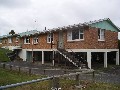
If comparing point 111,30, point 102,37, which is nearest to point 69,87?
point 102,37

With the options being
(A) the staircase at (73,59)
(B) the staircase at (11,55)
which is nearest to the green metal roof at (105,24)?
(A) the staircase at (73,59)

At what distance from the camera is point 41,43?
116 feet

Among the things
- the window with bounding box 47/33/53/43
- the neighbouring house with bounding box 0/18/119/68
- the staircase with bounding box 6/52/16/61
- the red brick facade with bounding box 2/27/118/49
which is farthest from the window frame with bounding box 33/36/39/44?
the staircase with bounding box 6/52/16/61

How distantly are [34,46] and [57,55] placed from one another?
8.54 metres

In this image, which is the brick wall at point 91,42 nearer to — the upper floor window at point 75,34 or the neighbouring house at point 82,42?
the neighbouring house at point 82,42

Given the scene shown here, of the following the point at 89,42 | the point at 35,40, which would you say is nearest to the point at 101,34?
the point at 89,42

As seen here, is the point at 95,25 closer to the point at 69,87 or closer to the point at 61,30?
the point at 61,30

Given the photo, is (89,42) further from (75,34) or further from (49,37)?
(49,37)

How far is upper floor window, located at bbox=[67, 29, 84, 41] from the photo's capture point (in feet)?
90.6

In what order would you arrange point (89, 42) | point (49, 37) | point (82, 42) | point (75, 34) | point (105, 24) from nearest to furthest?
point (89, 42) < point (82, 42) < point (75, 34) < point (105, 24) < point (49, 37)

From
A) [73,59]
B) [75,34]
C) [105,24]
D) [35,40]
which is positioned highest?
[105,24]

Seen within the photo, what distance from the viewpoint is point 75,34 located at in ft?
93.2

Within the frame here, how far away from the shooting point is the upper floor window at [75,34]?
2760cm

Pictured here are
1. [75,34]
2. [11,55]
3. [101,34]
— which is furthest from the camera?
[11,55]
